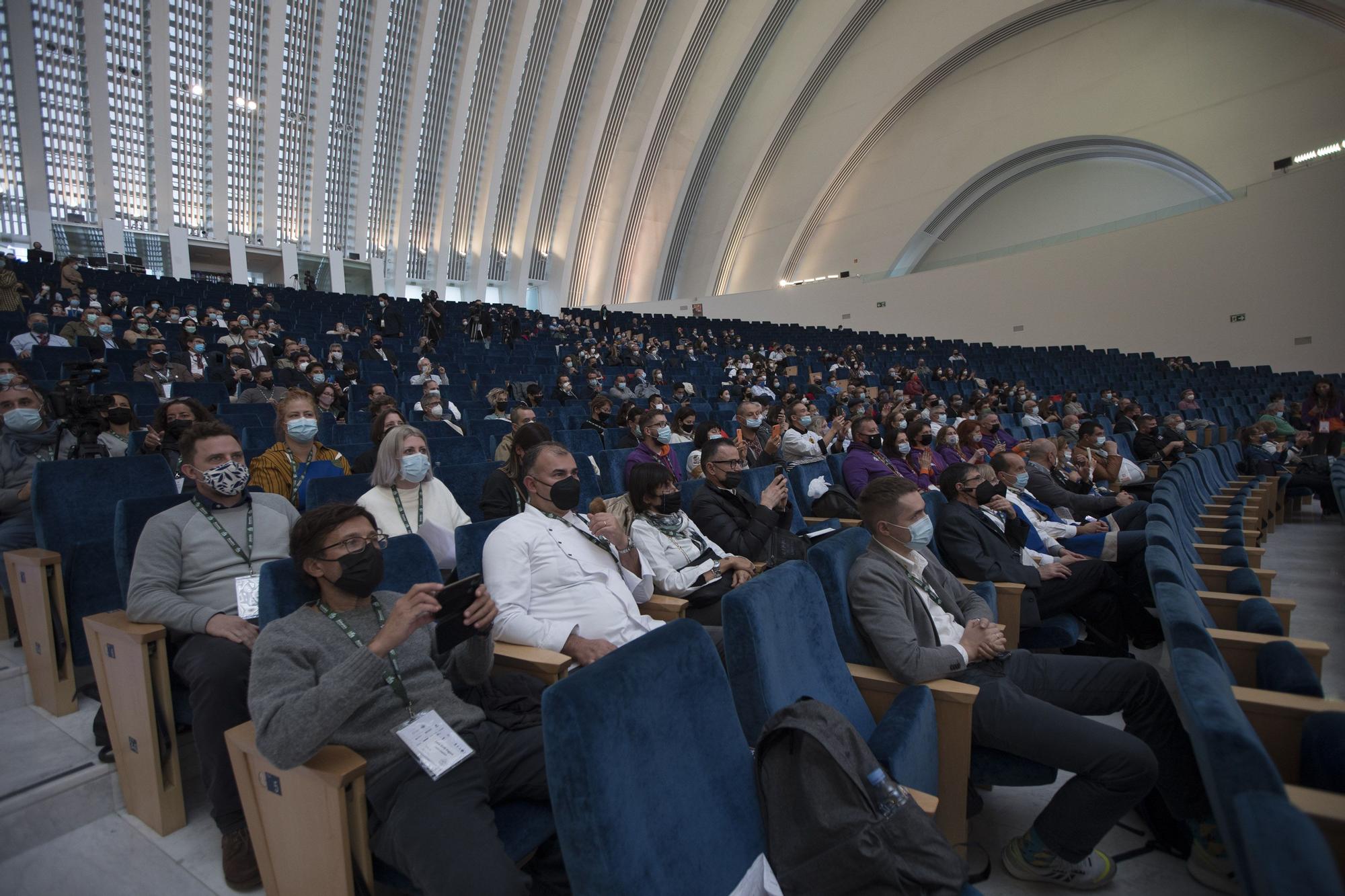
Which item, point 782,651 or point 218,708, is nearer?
point 782,651

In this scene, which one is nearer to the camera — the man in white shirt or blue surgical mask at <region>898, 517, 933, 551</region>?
the man in white shirt

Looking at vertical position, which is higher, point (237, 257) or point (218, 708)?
point (237, 257)

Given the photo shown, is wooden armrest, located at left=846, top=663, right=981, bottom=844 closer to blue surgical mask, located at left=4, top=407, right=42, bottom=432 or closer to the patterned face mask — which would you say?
the patterned face mask

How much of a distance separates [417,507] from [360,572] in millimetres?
1354

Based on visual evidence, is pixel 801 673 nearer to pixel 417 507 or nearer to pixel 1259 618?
pixel 1259 618

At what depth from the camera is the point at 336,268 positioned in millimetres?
20125

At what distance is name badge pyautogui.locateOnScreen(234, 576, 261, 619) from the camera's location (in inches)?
82.2

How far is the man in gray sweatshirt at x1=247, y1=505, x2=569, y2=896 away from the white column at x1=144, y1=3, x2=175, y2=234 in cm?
2017

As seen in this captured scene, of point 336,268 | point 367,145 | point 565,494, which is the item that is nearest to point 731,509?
point 565,494

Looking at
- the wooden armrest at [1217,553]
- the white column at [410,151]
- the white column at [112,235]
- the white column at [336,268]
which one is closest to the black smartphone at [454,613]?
the wooden armrest at [1217,553]

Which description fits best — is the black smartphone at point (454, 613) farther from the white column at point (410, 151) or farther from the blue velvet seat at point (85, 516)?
the white column at point (410, 151)

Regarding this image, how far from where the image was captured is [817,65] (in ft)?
69.9

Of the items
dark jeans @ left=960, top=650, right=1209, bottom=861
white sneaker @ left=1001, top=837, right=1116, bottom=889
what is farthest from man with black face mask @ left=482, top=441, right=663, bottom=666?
white sneaker @ left=1001, top=837, right=1116, bottom=889

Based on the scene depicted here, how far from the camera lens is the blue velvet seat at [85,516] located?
244 centimetres
